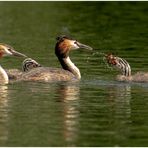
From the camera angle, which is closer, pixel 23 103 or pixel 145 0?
pixel 23 103

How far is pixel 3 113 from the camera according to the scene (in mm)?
17984

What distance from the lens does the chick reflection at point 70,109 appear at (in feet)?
53.2

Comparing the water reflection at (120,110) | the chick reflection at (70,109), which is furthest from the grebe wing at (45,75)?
the water reflection at (120,110)

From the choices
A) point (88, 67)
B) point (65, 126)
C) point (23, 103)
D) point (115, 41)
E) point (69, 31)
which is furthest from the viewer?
point (69, 31)

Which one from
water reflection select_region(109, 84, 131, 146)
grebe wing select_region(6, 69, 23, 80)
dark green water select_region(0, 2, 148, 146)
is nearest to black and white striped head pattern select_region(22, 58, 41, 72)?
grebe wing select_region(6, 69, 23, 80)

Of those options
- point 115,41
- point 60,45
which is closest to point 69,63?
point 60,45

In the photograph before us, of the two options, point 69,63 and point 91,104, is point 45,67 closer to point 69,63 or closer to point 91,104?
point 69,63

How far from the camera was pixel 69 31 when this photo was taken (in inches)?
1265

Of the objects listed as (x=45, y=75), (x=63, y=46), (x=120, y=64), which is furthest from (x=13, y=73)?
(x=120, y=64)

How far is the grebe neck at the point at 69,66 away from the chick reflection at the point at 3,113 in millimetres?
2122

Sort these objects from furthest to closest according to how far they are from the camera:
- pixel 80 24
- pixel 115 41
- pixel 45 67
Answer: pixel 80 24 → pixel 115 41 → pixel 45 67

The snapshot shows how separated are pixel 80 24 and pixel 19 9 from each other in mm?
5240

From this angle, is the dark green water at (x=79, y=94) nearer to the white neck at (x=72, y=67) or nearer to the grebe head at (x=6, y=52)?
the white neck at (x=72, y=67)

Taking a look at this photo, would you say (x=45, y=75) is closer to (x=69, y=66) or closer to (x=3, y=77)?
(x=3, y=77)
